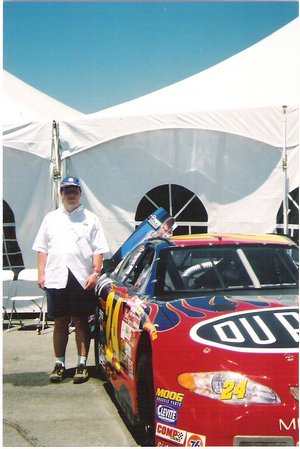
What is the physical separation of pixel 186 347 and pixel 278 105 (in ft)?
19.3

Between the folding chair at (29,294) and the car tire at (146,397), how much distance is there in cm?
450

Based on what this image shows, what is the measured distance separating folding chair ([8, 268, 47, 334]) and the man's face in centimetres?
278

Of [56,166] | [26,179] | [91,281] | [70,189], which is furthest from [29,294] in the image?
[70,189]

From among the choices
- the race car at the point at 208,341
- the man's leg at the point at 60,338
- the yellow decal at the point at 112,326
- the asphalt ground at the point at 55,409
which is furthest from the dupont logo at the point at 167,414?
the man's leg at the point at 60,338

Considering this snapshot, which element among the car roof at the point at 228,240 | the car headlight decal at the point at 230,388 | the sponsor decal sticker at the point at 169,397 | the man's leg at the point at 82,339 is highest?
the car roof at the point at 228,240

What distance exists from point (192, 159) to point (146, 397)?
218 inches

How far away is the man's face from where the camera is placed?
17.6 feet

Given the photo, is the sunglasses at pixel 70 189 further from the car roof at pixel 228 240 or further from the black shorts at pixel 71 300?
the car roof at pixel 228 240

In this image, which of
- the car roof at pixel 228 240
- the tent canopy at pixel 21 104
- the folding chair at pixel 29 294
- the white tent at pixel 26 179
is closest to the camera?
the car roof at pixel 228 240

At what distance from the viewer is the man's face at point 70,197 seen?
5367 millimetres

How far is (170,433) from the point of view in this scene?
2.99 meters

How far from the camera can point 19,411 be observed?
14.6 ft

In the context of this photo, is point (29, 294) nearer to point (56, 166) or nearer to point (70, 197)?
point (56, 166)

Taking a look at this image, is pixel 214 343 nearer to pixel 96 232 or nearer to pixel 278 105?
pixel 96 232
